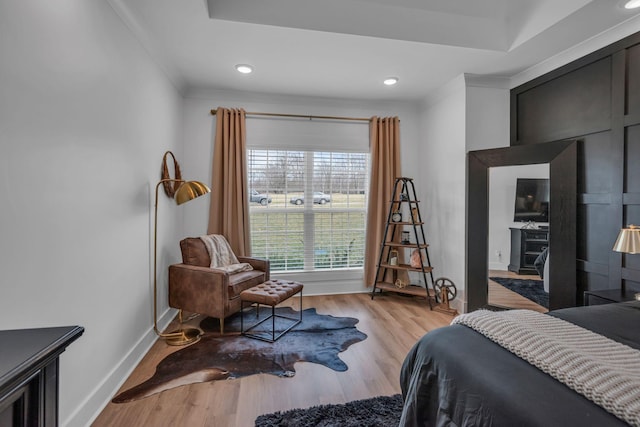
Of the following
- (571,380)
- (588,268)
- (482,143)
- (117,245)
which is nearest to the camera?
(571,380)

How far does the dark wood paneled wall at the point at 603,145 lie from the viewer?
2229 millimetres

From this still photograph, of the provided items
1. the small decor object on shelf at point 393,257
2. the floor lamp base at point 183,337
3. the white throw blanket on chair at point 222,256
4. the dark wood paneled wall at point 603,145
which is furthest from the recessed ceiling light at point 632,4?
the floor lamp base at point 183,337

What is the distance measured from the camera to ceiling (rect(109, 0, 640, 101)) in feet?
7.24

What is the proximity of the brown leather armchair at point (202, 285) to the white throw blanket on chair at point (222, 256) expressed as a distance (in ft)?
0.16

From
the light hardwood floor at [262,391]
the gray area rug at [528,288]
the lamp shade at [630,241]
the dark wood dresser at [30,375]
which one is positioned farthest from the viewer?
the gray area rug at [528,288]

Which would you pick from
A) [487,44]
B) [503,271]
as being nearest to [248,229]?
[503,271]

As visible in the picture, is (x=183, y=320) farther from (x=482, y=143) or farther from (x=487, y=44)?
(x=487, y=44)

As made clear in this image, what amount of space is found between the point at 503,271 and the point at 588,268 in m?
0.67

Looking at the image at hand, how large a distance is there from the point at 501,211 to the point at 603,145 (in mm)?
920

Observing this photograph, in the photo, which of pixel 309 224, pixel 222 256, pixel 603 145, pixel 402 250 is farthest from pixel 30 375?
pixel 402 250

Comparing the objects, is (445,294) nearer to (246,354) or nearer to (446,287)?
(446,287)

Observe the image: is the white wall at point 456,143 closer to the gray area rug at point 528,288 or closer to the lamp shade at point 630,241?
the gray area rug at point 528,288

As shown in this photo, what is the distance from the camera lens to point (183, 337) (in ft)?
8.74

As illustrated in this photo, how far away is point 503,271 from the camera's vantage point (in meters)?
3.04
